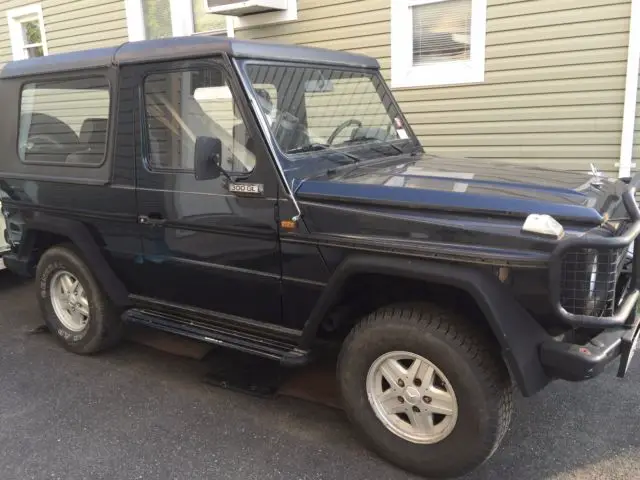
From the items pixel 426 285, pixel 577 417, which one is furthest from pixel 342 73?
pixel 577 417

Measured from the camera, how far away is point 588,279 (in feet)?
7.88

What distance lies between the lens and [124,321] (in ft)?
12.8

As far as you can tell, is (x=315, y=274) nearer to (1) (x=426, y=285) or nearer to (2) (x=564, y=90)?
(1) (x=426, y=285)

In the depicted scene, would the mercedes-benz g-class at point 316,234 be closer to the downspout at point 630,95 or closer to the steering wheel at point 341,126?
the steering wheel at point 341,126

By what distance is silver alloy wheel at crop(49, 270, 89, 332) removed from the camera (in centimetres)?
421

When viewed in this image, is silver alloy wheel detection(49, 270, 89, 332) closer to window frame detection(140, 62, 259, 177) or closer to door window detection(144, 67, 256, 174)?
window frame detection(140, 62, 259, 177)

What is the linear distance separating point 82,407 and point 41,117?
208cm

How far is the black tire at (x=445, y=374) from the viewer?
2562 mm

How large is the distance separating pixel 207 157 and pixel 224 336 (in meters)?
1.05

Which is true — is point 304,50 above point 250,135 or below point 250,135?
above

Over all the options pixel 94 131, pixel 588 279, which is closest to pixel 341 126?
pixel 94 131

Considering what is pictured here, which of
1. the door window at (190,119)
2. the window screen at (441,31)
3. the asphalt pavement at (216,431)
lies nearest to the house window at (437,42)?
the window screen at (441,31)

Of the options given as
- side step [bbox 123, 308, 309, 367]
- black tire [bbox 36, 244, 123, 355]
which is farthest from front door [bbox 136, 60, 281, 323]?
black tire [bbox 36, 244, 123, 355]

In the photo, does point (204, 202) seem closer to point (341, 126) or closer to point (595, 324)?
point (341, 126)
